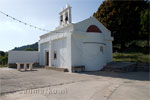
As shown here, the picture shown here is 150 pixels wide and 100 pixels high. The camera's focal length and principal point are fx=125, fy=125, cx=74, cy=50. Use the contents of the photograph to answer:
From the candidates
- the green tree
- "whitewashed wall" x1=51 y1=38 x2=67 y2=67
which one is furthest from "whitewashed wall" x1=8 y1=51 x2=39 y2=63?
the green tree

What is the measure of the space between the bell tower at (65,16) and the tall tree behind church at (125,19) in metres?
9.94

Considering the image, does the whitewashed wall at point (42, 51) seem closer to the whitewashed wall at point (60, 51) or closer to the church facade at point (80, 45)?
the whitewashed wall at point (60, 51)

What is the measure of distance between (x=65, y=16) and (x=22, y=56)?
29.1 ft

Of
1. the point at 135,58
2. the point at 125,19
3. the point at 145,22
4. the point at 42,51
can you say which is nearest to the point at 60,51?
the point at 42,51

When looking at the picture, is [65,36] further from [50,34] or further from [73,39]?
[50,34]

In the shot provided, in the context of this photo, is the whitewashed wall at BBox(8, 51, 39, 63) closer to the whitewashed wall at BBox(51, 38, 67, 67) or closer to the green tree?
the whitewashed wall at BBox(51, 38, 67, 67)

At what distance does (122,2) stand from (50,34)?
14.5m

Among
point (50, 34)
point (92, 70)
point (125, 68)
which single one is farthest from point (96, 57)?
point (50, 34)

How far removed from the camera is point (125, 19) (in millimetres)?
21000

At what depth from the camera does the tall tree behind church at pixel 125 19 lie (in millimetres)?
20938

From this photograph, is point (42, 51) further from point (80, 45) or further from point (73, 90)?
point (73, 90)

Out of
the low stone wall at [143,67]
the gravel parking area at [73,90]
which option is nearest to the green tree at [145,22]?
the low stone wall at [143,67]

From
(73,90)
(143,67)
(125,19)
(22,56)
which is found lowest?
(73,90)

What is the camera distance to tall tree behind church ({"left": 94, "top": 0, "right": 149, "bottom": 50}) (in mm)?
20938
